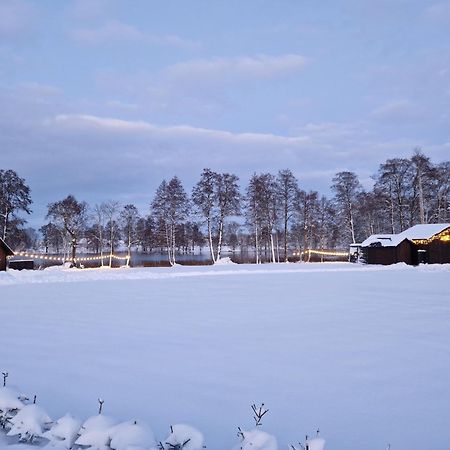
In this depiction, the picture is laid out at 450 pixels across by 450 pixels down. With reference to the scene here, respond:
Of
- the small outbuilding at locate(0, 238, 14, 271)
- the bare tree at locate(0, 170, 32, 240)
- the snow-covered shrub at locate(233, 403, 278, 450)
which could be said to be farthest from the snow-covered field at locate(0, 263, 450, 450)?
the bare tree at locate(0, 170, 32, 240)

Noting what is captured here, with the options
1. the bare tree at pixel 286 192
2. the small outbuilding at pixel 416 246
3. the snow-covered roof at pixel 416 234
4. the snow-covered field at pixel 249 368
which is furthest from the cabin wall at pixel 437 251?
the snow-covered field at pixel 249 368

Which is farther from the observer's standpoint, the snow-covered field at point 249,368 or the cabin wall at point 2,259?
the cabin wall at point 2,259

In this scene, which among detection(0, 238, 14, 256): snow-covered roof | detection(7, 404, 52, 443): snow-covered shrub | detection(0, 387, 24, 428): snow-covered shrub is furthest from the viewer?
detection(0, 238, 14, 256): snow-covered roof

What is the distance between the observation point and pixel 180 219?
48594mm

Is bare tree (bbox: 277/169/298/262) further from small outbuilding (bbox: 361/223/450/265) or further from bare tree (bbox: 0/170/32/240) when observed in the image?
bare tree (bbox: 0/170/32/240)

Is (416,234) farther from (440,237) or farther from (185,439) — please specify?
(185,439)

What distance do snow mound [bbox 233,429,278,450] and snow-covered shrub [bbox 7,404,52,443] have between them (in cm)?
185

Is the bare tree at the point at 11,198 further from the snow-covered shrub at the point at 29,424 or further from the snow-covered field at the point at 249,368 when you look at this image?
the snow-covered shrub at the point at 29,424

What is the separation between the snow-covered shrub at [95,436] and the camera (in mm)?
3363

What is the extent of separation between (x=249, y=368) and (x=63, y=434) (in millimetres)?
3381

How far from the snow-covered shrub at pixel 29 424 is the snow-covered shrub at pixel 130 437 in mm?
782

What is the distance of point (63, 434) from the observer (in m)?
3.51

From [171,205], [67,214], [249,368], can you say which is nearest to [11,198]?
[67,214]

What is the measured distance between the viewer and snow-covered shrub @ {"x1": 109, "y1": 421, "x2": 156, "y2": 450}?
3.23 m
